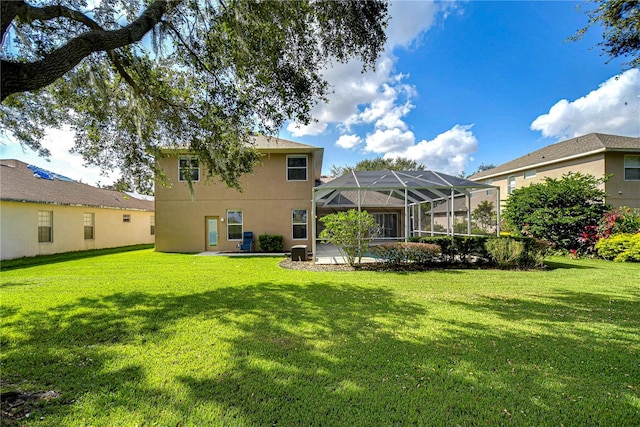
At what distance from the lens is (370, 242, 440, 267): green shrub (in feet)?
30.3

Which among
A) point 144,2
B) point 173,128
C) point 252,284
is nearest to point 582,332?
point 252,284

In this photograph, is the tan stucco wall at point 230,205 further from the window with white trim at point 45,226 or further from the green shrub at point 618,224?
the green shrub at point 618,224

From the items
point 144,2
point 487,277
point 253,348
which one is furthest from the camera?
point 487,277

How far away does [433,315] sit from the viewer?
469 centimetres

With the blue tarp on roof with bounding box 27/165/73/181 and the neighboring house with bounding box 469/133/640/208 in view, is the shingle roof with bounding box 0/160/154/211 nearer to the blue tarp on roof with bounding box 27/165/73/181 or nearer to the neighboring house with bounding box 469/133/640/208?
the blue tarp on roof with bounding box 27/165/73/181

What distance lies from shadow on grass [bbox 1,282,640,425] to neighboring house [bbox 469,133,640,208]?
13972 millimetres

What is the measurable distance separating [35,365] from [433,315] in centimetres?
533

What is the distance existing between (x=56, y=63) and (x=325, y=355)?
15.2ft

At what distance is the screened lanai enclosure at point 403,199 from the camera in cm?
1040

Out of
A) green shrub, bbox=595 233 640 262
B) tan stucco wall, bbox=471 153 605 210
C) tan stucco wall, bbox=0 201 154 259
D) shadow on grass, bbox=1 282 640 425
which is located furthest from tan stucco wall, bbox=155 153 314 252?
green shrub, bbox=595 233 640 262

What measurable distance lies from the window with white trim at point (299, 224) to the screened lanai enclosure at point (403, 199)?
1256 millimetres

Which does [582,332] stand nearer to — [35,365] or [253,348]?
[253,348]

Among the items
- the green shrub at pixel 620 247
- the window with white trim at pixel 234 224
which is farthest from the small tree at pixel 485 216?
the window with white trim at pixel 234 224

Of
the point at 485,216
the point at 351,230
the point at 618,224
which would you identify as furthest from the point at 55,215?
the point at 485,216
